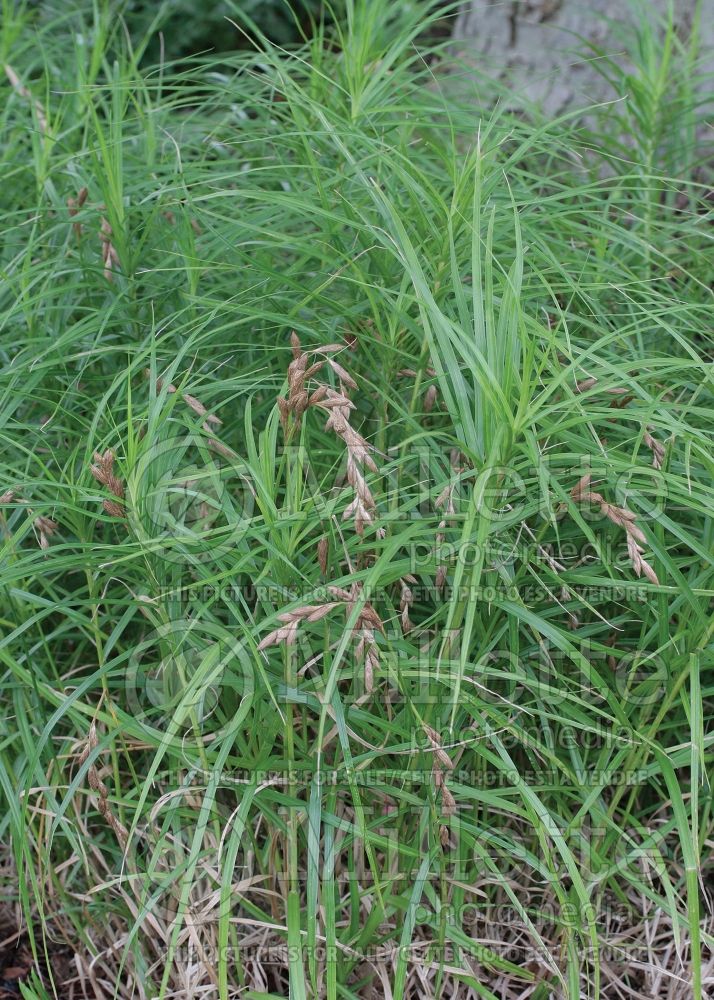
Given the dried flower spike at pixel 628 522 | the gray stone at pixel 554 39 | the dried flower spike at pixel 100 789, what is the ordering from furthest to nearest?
the gray stone at pixel 554 39 < the dried flower spike at pixel 100 789 < the dried flower spike at pixel 628 522

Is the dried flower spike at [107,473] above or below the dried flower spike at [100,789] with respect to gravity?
above

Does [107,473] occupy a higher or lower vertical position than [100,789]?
higher

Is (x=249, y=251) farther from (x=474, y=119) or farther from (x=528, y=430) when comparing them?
(x=528, y=430)

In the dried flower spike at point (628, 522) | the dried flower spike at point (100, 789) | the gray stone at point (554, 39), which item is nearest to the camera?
the dried flower spike at point (628, 522)

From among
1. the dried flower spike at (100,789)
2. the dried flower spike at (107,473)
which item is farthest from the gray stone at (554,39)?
the dried flower spike at (100,789)

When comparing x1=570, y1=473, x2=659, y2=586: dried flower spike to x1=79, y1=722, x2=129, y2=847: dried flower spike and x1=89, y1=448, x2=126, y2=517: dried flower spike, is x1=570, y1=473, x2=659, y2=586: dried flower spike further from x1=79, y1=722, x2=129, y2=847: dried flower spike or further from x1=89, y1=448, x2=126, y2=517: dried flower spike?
x1=79, y1=722, x2=129, y2=847: dried flower spike

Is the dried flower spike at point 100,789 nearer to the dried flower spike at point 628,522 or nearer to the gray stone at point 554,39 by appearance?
the dried flower spike at point 628,522

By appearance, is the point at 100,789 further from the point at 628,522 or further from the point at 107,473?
the point at 628,522

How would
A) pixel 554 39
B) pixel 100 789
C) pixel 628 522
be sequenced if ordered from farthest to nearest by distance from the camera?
pixel 554 39, pixel 100 789, pixel 628 522

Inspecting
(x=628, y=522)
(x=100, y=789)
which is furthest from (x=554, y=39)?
(x=100, y=789)

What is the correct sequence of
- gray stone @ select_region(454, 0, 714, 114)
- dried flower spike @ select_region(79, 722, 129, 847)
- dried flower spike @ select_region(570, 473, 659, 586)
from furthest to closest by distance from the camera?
gray stone @ select_region(454, 0, 714, 114), dried flower spike @ select_region(79, 722, 129, 847), dried flower spike @ select_region(570, 473, 659, 586)

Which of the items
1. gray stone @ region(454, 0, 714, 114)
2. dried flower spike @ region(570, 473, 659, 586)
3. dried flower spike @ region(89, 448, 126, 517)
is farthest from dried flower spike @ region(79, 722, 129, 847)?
gray stone @ region(454, 0, 714, 114)

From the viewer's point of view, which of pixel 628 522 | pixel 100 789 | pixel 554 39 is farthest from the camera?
pixel 554 39

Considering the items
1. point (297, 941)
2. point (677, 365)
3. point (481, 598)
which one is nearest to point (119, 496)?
point (481, 598)
